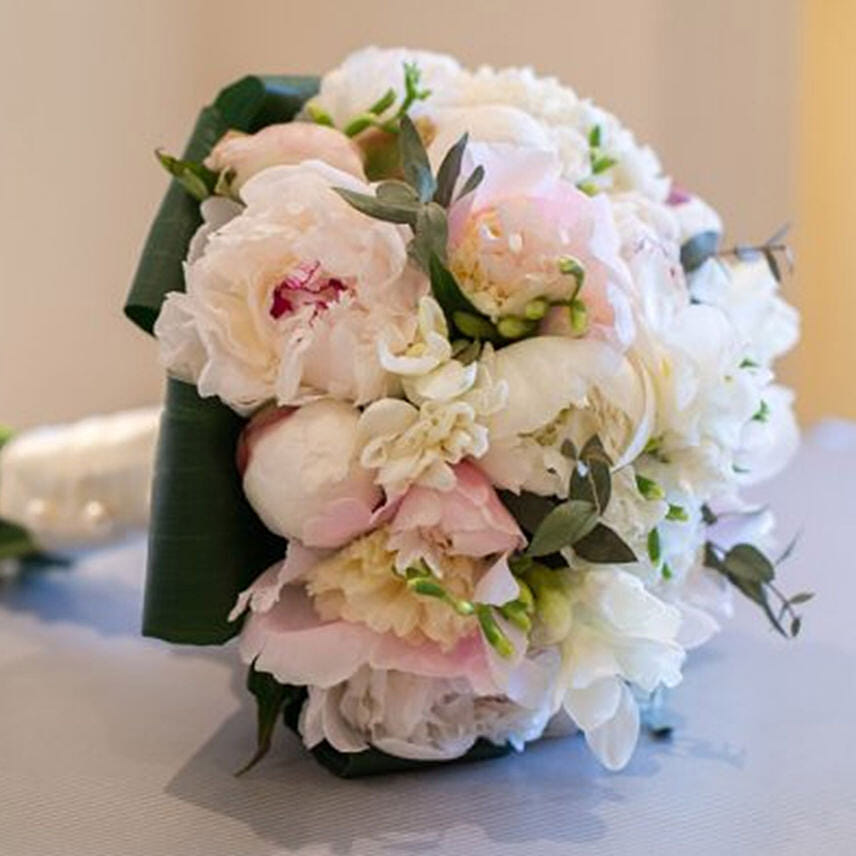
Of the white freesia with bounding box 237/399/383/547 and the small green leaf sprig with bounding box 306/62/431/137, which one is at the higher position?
the small green leaf sprig with bounding box 306/62/431/137

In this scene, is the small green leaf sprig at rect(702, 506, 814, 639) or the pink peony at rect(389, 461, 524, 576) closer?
the pink peony at rect(389, 461, 524, 576)

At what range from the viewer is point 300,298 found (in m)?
0.55

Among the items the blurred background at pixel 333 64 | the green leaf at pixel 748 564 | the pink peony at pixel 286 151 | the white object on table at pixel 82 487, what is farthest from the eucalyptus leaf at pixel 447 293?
the blurred background at pixel 333 64

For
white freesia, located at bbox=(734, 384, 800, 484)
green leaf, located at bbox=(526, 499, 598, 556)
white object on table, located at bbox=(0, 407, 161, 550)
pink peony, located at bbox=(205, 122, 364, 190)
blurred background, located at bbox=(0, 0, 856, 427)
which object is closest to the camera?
green leaf, located at bbox=(526, 499, 598, 556)

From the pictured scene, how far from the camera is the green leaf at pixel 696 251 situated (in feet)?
2.27

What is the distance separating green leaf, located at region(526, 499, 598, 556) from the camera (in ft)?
1.70

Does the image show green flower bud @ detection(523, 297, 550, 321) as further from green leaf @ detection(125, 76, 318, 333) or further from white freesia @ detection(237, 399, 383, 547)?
green leaf @ detection(125, 76, 318, 333)

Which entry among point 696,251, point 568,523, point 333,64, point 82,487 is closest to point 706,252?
point 696,251

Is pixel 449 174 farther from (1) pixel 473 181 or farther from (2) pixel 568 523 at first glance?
(2) pixel 568 523

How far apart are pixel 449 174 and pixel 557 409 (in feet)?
0.36

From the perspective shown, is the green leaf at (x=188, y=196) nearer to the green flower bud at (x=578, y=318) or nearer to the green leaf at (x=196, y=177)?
the green leaf at (x=196, y=177)

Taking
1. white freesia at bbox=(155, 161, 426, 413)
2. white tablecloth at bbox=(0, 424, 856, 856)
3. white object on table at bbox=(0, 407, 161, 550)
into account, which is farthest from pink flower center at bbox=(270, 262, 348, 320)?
white object on table at bbox=(0, 407, 161, 550)

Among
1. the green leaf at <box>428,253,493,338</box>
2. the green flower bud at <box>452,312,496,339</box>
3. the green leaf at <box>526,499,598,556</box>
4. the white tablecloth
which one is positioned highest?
the green leaf at <box>428,253,493,338</box>

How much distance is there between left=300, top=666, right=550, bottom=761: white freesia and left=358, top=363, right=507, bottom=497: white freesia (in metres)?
0.09
